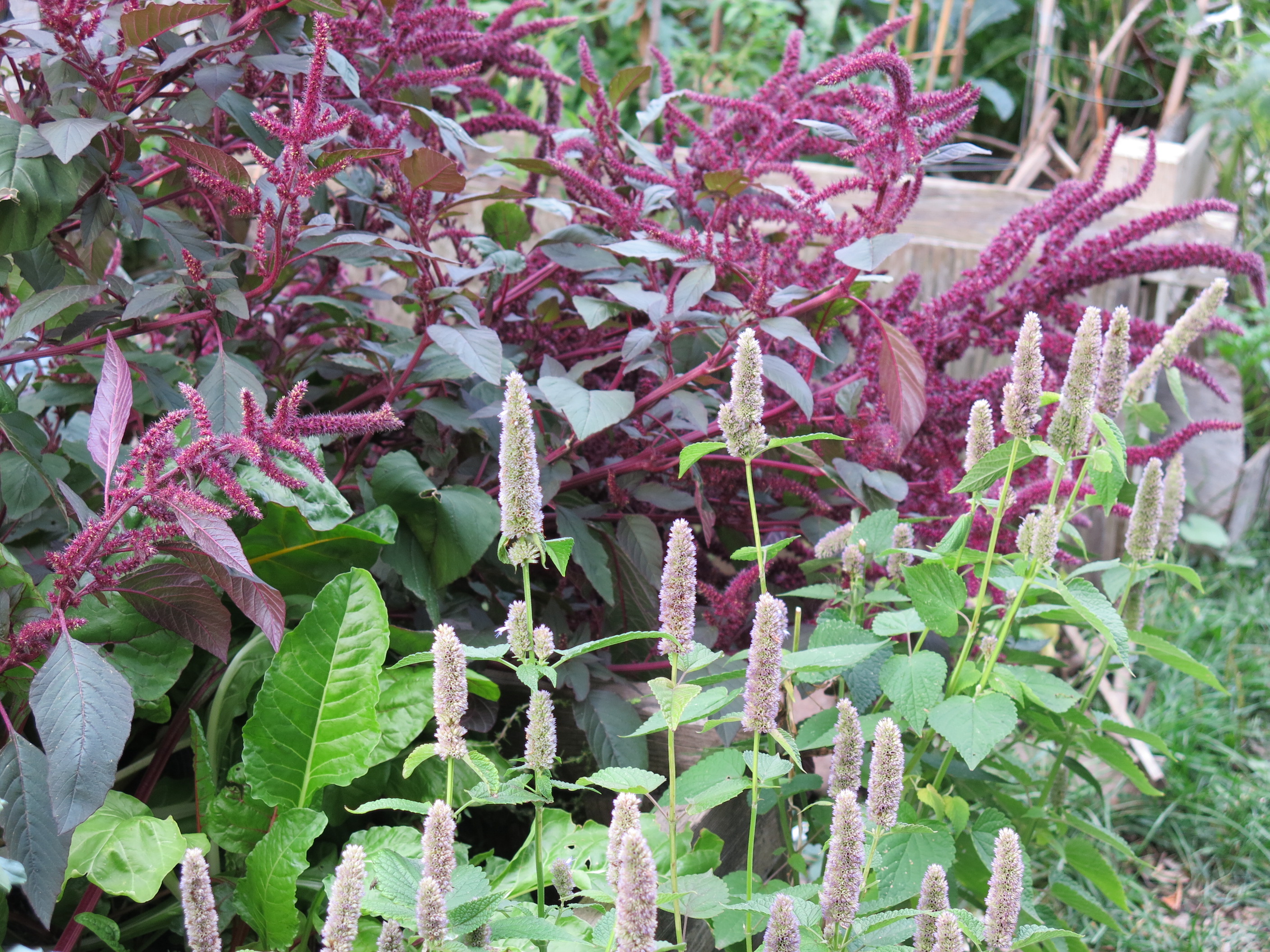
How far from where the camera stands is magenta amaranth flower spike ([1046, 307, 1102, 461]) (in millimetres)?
832

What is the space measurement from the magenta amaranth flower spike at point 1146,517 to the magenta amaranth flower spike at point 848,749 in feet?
1.65

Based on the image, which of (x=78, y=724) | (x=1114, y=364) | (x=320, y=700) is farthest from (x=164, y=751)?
(x=1114, y=364)

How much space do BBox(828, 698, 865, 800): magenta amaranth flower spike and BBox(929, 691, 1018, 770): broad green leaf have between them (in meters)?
0.09

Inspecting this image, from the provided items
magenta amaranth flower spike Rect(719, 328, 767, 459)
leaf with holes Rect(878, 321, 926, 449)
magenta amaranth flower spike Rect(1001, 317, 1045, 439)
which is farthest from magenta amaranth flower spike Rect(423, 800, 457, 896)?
leaf with holes Rect(878, 321, 926, 449)

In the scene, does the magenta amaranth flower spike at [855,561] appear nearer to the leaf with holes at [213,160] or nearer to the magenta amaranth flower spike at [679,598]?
the magenta amaranth flower spike at [679,598]

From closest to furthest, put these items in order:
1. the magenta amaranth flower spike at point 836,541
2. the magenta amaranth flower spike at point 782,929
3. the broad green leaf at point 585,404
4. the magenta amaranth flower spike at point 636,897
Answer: the magenta amaranth flower spike at point 636,897 → the magenta amaranth flower spike at point 782,929 → the broad green leaf at point 585,404 → the magenta amaranth flower spike at point 836,541

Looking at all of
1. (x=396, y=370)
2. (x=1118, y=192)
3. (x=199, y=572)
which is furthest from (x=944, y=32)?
(x=199, y=572)

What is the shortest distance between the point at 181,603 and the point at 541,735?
1.26 ft

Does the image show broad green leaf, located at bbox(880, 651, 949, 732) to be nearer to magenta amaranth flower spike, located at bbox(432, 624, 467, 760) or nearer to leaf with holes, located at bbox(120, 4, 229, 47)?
magenta amaranth flower spike, located at bbox(432, 624, 467, 760)

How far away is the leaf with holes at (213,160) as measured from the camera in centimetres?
95

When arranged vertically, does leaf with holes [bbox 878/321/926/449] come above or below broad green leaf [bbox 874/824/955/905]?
above

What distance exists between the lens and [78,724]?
76 cm

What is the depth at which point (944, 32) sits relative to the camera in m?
3.96

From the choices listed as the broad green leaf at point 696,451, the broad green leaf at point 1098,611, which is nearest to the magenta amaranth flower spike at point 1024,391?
the broad green leaf at point 1098,611
